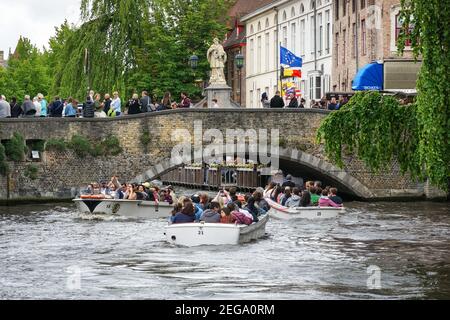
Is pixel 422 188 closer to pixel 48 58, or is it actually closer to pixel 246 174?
pixel 246 174

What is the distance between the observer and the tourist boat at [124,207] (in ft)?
126

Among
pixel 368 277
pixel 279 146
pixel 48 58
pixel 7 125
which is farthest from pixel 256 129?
pixel 48 58

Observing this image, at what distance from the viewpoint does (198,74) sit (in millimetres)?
60844

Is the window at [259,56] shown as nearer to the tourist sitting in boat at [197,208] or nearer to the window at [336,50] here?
the window at [336,50]

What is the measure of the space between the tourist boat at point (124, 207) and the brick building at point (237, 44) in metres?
36.2

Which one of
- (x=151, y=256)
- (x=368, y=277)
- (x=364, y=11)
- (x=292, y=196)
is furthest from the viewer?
(x=364, y=11)

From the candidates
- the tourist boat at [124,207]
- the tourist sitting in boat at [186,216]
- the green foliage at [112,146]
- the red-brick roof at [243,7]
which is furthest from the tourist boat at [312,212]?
the red-brick roof at [243,7]

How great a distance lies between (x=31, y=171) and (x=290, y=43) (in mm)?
23966

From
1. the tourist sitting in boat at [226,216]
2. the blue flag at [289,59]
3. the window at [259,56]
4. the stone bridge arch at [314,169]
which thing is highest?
the window at [259,56]

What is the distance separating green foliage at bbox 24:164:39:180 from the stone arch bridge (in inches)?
3.9

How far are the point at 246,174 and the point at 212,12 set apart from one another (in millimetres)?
7490

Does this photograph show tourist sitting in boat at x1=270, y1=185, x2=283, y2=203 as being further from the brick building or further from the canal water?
the brick building

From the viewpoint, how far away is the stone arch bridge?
4425 cm

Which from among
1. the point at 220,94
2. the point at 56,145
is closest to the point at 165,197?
the point at 56,145
